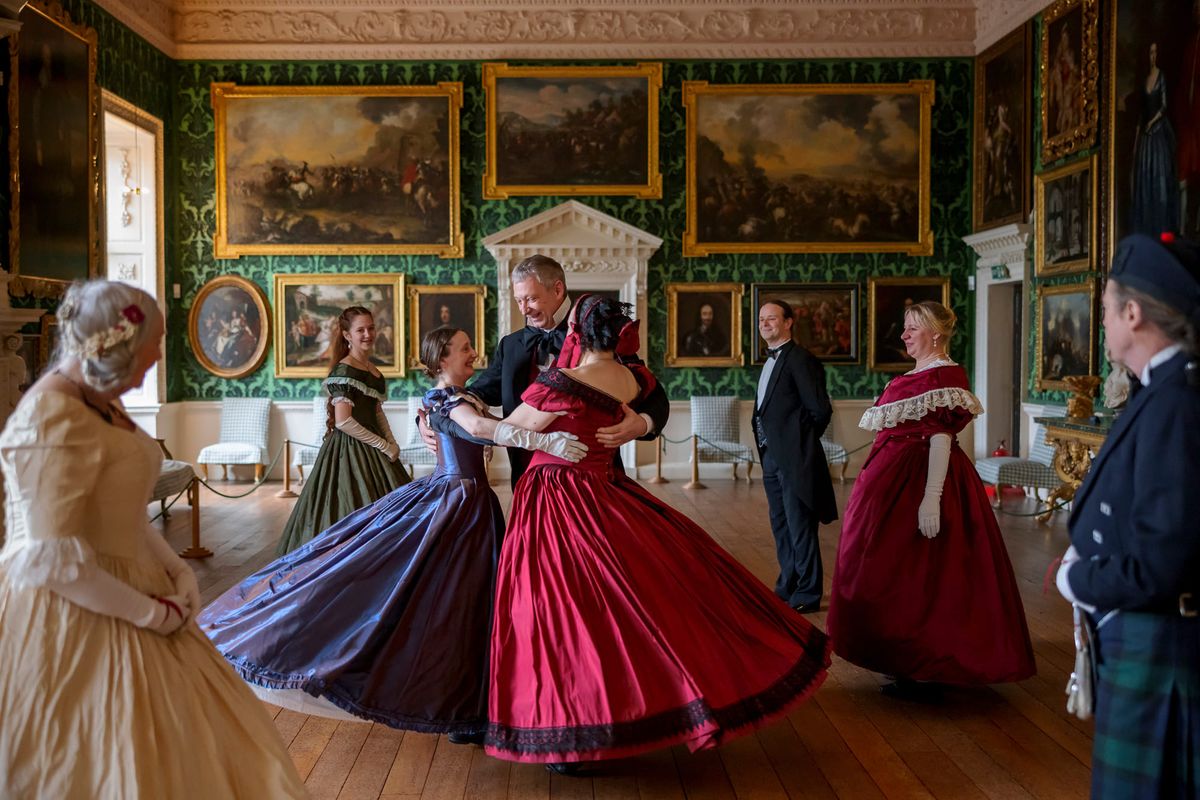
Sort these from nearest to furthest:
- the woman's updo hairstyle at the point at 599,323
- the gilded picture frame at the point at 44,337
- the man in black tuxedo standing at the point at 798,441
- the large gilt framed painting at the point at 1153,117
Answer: the woman's updo hairstyle at the point at 599,323, the man in black tuxedo standing at the point at 798,441, the large gilt framed painting at the point at 1153,117, the gilded picture frame at the point at 44,337

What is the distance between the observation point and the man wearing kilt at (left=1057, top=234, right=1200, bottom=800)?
2307mm

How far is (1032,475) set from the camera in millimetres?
10492

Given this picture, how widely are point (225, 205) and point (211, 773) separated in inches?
482

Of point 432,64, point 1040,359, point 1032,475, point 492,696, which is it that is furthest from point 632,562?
point 432,64

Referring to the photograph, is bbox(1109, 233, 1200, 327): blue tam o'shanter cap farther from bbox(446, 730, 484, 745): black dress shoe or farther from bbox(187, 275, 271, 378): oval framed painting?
bbox(187, 275, 271, 378): oval framed painting

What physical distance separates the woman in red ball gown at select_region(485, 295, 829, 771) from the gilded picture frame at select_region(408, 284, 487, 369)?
9.76 m

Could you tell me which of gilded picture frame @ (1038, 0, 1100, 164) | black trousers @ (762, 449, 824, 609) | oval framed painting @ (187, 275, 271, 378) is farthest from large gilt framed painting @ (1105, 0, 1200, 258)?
oval framed painting @ (187, 275, 271, 378)

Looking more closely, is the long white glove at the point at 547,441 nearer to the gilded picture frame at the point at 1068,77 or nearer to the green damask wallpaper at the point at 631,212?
the gilded picture frame at the point at 1068,77

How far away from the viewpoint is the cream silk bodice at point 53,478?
2363mm

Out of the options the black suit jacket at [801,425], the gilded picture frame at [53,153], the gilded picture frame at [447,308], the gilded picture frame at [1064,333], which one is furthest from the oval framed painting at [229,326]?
the gilded picture frame at [1064,333]

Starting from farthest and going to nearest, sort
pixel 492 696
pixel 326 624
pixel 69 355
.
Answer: pixel 326 624
pixel 492 696
pixel 69 355

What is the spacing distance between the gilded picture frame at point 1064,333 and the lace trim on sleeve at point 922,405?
6016mm

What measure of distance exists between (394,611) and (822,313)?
1066 centimetres

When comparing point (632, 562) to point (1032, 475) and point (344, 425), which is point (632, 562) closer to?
point (344, 425)
